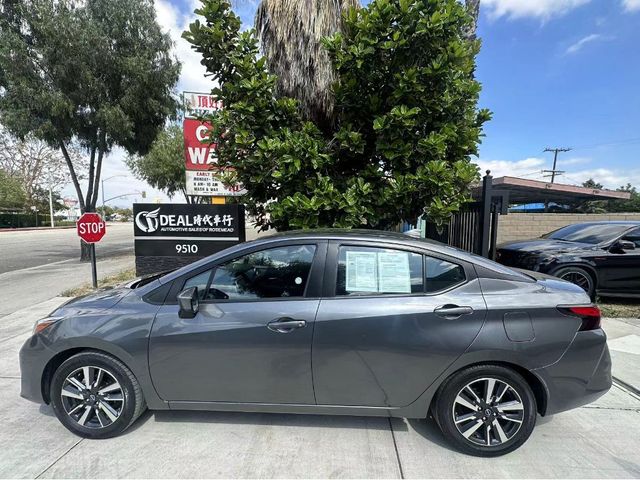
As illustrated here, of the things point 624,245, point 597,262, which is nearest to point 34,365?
point 597,262

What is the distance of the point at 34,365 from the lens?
266 centimetres

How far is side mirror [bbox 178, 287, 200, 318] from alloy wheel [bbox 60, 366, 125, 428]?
0.78 metres

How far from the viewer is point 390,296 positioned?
2521mm

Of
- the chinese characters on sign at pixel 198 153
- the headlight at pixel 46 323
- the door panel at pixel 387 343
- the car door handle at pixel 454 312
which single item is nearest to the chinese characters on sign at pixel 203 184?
the chinese characters on sign at pixel 198 153

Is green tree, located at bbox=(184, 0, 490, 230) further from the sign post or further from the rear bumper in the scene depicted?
the sign post

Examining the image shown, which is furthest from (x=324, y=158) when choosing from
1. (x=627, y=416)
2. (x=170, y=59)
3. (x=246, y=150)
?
(x=170, y=59)

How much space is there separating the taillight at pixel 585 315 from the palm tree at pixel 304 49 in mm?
4313

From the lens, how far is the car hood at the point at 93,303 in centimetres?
268

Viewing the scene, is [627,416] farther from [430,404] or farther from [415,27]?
[415,27]

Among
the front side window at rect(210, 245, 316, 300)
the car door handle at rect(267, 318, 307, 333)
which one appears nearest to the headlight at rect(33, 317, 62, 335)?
the front side window at rect(210, 245, 316, 300)

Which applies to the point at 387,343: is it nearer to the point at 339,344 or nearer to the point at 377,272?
the point at 339,344

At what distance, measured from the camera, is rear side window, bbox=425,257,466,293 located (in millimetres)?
2543

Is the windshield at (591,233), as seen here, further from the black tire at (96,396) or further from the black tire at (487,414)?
the black tire at (96,396)

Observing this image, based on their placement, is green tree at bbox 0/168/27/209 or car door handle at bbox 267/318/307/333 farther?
green tree at bbox 0/168/27/209
